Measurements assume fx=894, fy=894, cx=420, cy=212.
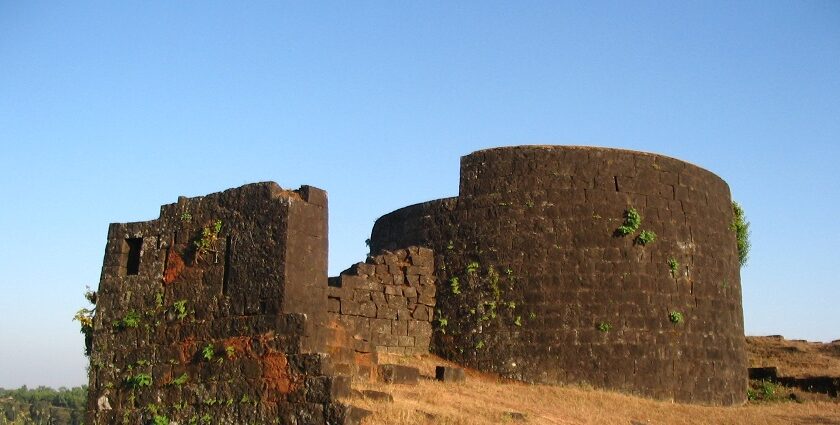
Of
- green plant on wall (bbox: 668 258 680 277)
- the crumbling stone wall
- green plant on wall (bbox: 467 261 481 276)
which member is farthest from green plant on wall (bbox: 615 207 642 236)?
the crumbling stone wall

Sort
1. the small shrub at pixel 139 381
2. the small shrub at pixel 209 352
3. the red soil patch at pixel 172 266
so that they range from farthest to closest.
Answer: the red soil patch at pixel 172 266 < the small shrub at pixel 139 381 < the small shrub at pixel 209 352

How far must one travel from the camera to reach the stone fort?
11773 millimetres

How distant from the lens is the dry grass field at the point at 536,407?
10.8m

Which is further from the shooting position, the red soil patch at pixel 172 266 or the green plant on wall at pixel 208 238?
the red soil patch at pixel 172 266

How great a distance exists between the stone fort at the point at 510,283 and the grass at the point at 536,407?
1.58 feet

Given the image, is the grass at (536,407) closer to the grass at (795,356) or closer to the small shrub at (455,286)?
the small shrub at (455,286)

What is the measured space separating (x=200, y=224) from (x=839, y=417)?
35.8 ft

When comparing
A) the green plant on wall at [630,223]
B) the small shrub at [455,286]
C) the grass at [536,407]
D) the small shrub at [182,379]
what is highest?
the green plant on wall at [630,223]

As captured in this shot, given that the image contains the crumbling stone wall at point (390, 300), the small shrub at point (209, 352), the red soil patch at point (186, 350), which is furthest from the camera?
the crumbling stone wall at point (390, 300)

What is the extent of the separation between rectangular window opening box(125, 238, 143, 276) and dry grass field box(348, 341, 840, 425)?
362 cm

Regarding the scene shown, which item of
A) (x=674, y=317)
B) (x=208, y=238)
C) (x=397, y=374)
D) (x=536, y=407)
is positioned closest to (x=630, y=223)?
(x=674, y=317)

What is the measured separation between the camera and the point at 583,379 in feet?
48.9

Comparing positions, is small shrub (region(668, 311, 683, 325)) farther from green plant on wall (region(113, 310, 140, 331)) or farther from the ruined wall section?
green plant on wall (region(113, 310, 140, 331))

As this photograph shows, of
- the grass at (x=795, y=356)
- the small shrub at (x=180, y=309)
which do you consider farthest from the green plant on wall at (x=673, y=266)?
the small shrub at (x=180, y=309)
